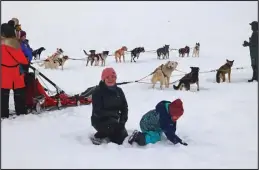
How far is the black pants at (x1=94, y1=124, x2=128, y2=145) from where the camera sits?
4388 mm

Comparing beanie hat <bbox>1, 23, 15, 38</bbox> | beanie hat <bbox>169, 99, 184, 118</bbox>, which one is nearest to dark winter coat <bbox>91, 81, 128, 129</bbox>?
beanie hat <bbox>169, 99, 184, 118</bbox>

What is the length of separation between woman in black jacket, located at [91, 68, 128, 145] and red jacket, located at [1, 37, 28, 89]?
4.72 feet

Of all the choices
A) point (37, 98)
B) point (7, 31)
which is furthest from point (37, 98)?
point (7, 31)

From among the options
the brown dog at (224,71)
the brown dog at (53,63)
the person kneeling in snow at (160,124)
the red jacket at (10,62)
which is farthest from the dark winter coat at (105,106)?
the brown dog at (53,63)

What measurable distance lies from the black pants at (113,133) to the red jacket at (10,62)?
1571 millimetres

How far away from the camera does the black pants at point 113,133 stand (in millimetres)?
4388

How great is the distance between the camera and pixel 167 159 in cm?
388

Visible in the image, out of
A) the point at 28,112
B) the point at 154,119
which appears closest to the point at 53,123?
the point at 28,112

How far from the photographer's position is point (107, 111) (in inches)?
175

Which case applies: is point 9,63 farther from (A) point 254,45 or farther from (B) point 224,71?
(B) point 224,71

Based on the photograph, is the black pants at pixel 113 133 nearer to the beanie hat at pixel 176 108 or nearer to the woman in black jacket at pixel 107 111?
the woman in black jacket at pixel 107 111

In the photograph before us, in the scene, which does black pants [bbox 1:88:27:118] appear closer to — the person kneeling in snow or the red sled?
the red sled

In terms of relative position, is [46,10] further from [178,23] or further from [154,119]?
[154,119]

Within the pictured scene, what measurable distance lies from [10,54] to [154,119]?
6.96 ft
